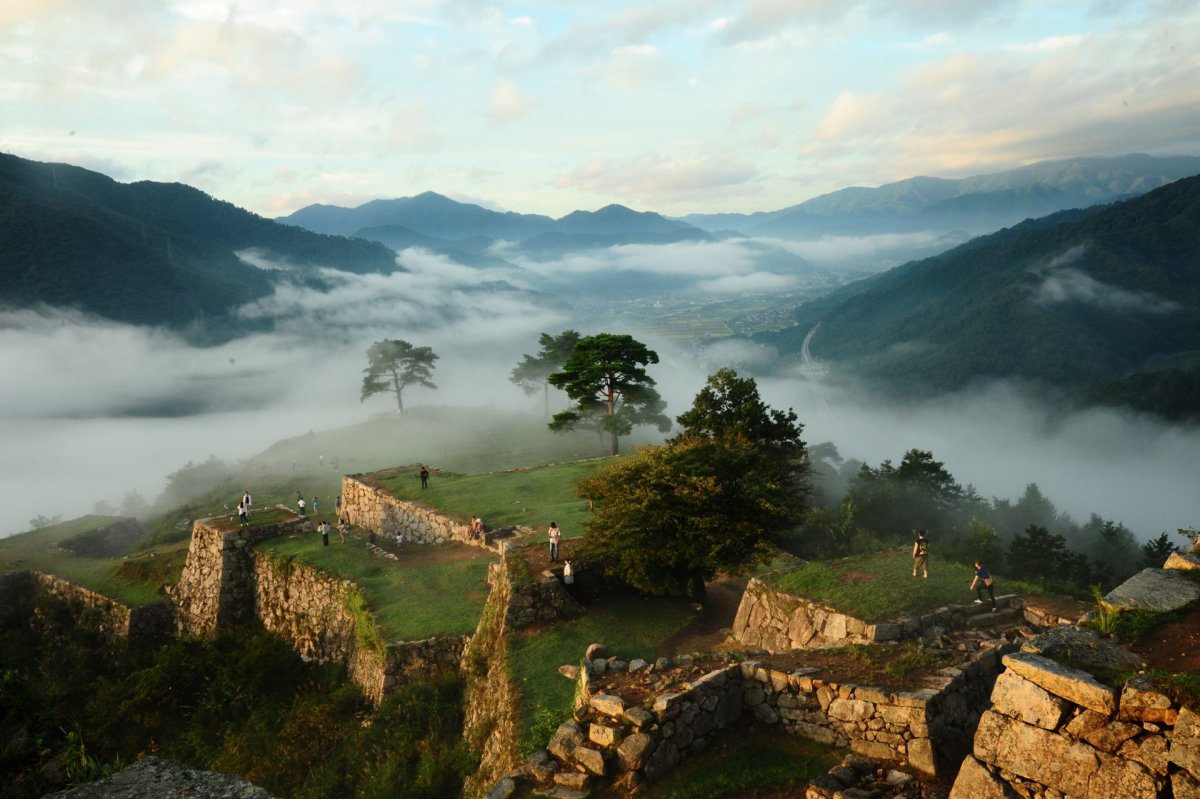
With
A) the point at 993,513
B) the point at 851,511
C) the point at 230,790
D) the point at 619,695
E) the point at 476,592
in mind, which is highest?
the point at 230,790

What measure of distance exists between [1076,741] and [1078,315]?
187 meters

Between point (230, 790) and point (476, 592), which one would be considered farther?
point (476, 592)

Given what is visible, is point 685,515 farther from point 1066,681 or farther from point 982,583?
point 1066,681

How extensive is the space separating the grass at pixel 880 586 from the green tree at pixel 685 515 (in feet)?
4.12

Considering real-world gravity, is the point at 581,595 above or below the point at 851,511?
above

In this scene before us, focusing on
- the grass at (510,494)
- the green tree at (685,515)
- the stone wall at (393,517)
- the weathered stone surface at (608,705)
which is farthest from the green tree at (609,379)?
the weathered stone surface at (608,705)

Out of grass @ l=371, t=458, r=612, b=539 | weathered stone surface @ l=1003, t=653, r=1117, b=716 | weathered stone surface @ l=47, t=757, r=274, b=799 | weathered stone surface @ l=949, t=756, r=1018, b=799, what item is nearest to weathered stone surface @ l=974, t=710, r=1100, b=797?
weathered stone surface @ l=949, t=756, r=1018, b=799

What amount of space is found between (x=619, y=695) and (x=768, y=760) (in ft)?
7.37

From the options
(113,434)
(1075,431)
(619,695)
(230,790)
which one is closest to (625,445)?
(619,695)

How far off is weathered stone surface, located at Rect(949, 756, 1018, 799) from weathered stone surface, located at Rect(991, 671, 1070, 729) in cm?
60

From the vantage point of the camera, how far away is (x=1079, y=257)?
180 metres

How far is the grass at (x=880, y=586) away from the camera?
44.2ft

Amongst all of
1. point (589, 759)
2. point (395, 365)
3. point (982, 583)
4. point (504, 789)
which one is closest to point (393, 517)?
point (504, 789)

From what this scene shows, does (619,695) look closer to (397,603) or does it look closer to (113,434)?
(397,603)
